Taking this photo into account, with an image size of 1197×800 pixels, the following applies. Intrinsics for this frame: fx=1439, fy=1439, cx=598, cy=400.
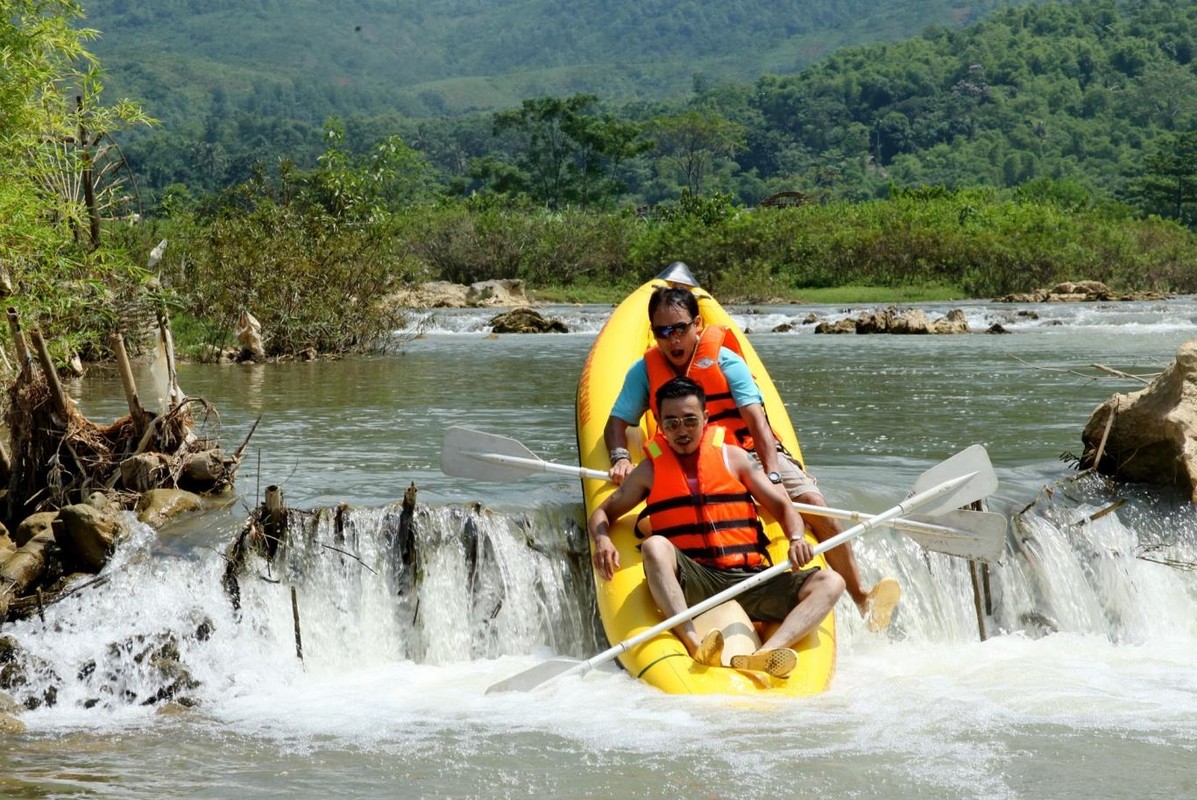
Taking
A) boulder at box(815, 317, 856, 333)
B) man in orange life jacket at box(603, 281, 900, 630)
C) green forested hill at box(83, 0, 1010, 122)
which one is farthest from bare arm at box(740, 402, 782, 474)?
green forested hill at box(83, 0, 1010, 122)

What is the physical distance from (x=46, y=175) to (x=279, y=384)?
5.95 metres

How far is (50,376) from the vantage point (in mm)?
6125

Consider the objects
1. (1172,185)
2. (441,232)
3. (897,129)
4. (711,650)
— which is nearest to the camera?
(711,650)

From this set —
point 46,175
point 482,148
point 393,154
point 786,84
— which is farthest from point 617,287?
point 482,148

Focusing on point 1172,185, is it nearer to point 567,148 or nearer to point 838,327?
point 567,148

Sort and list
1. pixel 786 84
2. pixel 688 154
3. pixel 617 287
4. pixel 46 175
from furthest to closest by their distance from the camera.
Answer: pixel 786 84, pixel 688 154, pixel 617 287, pixel 46 175

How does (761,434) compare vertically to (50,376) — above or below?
below

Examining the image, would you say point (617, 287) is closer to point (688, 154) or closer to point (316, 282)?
point (316, 282)

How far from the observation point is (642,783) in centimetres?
393

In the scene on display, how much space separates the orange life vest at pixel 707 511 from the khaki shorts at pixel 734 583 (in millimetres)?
40

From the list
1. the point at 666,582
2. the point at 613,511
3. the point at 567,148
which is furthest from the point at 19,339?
the point at 567,148

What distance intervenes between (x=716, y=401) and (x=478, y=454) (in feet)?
3.41

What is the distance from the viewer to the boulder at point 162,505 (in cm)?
598

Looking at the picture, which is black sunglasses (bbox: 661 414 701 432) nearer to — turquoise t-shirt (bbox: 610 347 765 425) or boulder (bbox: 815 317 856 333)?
turquoise t-shirt (bbox: 610 347 765 425)
